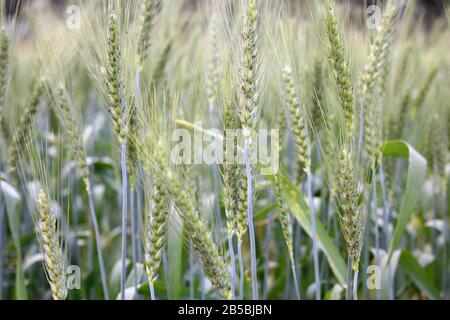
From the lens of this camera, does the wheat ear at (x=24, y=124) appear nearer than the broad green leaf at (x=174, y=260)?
No

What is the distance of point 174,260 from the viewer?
1699 mm

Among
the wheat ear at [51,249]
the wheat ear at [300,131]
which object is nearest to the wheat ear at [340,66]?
the wheat ear at [300,131]

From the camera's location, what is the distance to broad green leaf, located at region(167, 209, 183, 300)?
1679 mm

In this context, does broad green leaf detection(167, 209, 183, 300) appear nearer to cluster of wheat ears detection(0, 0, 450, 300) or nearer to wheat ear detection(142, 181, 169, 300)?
cluster of wheat ears detection(0, 0, 450, 300)

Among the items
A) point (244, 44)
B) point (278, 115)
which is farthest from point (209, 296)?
point (244, 44)

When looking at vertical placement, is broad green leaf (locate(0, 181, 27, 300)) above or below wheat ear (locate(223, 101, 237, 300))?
below

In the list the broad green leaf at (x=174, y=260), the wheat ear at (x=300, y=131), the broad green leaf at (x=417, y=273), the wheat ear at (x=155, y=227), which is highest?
the wheat ear at (x=300, y=131)

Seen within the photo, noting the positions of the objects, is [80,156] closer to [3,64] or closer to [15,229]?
[15,229]

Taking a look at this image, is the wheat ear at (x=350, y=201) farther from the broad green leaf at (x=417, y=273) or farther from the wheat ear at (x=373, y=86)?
the broad green leaf at (x=417, y=273)

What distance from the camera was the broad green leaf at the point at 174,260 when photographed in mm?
1679

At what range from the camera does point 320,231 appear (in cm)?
176

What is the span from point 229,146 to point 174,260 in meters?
0.58

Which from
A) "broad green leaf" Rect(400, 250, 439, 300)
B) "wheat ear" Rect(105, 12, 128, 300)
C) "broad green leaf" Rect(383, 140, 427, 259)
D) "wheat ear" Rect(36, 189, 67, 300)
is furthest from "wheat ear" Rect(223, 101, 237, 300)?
"broad green leaf" Rect(400, 250, 439, 300)

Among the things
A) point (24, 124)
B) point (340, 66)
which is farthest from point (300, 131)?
point (24, 124)
